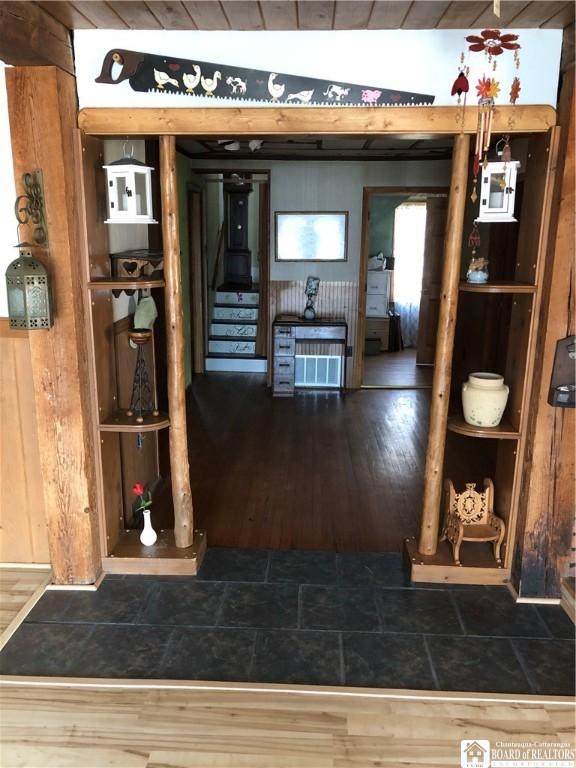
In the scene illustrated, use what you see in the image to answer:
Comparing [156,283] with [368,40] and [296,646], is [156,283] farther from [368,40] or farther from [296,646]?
[296,646]

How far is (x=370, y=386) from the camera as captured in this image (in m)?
7.02

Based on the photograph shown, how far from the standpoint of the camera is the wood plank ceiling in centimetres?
232

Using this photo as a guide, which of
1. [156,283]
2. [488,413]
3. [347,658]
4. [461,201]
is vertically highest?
[461,201]

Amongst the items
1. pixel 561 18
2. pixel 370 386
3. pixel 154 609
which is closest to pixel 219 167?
pixel 370 386

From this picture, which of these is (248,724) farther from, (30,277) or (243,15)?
(243,15)

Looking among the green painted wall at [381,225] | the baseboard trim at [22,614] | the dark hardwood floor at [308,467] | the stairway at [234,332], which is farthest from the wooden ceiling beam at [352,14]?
the green painted wall at [381,225]

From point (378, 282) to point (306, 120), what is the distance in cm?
627

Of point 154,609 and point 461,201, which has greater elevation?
point 461,201

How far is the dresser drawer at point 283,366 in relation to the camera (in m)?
6.63

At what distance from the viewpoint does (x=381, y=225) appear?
9.38 m

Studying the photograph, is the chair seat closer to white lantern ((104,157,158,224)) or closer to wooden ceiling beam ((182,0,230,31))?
white lantern ((104,157,158,224))

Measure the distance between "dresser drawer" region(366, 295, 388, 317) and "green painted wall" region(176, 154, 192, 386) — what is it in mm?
2926

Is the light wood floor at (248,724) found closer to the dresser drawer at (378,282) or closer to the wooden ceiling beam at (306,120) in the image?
the wooden ceiling beam at (306,120)

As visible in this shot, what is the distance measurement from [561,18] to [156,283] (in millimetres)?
2024
